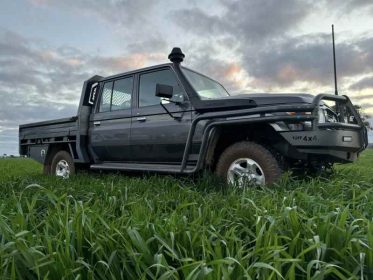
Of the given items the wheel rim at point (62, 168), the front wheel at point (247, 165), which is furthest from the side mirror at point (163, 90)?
the wheel rim at point (62, 168)

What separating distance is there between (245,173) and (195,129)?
0.92 meters

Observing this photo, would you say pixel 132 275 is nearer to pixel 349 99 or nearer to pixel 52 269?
pixel 52 269

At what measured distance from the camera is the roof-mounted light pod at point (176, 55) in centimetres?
562

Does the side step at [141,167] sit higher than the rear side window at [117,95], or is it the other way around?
the rear side window at [117,95]

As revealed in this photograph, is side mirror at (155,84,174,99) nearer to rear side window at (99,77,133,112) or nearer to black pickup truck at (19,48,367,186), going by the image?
black pickup truck at (19,48,367,186)

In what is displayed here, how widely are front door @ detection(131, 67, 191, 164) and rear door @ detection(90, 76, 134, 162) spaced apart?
0.69ft

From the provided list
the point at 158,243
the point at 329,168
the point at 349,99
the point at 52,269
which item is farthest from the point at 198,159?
the point at 52,269

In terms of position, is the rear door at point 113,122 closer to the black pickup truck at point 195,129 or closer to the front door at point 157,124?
the black pickup truck at point 195,129

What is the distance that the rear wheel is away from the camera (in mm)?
7087

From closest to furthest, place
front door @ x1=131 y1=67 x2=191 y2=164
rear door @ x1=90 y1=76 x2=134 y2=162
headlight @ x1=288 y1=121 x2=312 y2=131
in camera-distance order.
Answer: headlight @ x1=288 y1=121 x2=312 y2=131 < front door @ x1=131 y1=67 x2=191 y2=164 < rear door @ x1=90 y1=76 x2=134 y2=162

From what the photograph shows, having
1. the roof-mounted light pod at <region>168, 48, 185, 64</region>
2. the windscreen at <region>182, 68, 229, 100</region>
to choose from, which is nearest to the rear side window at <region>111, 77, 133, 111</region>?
the roof-mounted light pod at <region>168, 48, 185, 64</region>

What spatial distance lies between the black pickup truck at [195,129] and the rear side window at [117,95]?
0.06ft

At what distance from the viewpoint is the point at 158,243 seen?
73.5 inches

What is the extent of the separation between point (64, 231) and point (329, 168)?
13.7ft
